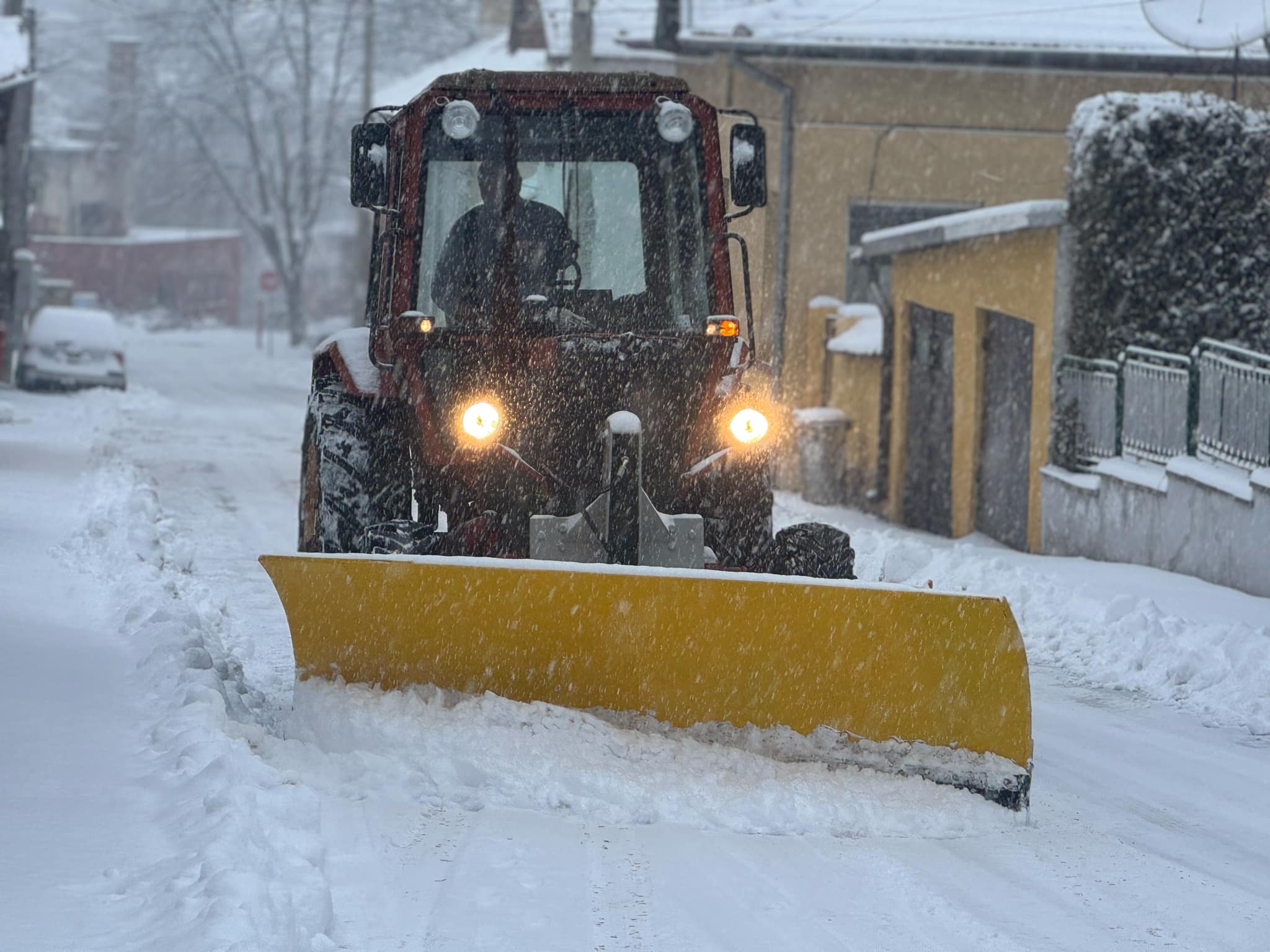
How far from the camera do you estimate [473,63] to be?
39.3 meters

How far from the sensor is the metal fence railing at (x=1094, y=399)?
41.1ft

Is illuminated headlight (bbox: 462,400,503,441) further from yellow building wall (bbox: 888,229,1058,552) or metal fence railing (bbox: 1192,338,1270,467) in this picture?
yellow building wall (bbox: 888,229,1058,552)

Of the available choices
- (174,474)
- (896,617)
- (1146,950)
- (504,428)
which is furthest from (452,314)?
(174,474)

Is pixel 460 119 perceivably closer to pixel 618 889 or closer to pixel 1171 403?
pixel 618 889

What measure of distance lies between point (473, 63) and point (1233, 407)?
102 feet

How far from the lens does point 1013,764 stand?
5180 mm

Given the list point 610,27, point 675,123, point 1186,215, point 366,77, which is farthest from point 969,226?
point 366,77

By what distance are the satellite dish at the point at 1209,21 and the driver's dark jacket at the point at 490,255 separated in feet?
26.3

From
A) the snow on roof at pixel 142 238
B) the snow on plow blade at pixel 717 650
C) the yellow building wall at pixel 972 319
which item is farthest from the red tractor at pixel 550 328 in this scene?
the snow on roof at pixel 142 238

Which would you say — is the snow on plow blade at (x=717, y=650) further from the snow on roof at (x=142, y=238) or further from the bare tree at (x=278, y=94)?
the snow on roof at (x=142, y=238)

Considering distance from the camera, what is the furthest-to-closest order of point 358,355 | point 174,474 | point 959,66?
point 959,66 < point 174,474 < point 358,355

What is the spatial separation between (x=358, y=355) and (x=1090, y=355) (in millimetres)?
7806

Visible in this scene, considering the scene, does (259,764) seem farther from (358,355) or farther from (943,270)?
(943,270)

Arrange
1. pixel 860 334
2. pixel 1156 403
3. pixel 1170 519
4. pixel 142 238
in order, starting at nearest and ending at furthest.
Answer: pixel 1170 519 → pixel 1156 403 → pixel 860 334 → pixel 142 238
